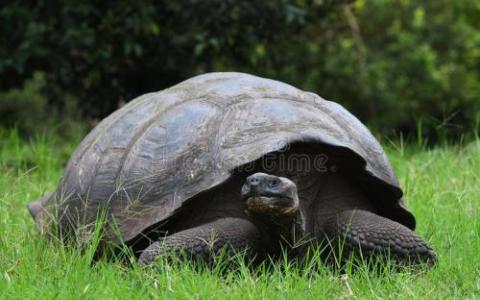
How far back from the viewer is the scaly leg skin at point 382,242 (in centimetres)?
310

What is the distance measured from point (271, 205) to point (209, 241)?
0.25 metres

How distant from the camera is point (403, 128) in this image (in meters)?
10.1

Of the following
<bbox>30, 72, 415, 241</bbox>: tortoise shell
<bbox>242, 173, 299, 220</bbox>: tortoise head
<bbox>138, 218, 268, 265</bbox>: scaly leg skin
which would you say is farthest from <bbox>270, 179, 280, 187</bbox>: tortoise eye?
<bbox>138, 218, 268, 265</bbox>: scaly leg skin

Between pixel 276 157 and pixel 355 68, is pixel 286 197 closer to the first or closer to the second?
pixel 276 157

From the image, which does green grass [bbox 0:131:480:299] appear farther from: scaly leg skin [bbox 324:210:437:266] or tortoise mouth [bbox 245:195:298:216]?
tortoise mouth [bbox 245:195:298:216]

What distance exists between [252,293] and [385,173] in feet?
2.94

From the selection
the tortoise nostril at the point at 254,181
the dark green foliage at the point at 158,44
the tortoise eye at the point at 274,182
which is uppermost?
the tortoise nostril at the point at 254,181

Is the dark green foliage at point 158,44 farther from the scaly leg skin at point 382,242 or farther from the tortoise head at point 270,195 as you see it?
the tortoise head at point 270,195

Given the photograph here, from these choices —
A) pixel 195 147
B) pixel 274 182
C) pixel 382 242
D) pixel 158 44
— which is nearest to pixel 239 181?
pixel 195 147

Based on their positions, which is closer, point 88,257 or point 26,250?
point 88,257

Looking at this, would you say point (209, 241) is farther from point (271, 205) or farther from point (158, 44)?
point (158, 44)

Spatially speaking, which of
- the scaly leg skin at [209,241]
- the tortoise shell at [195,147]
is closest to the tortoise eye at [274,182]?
the tortoise shell at [195,147]

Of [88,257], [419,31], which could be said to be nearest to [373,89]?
[419,31]

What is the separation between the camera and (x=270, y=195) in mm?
2906
